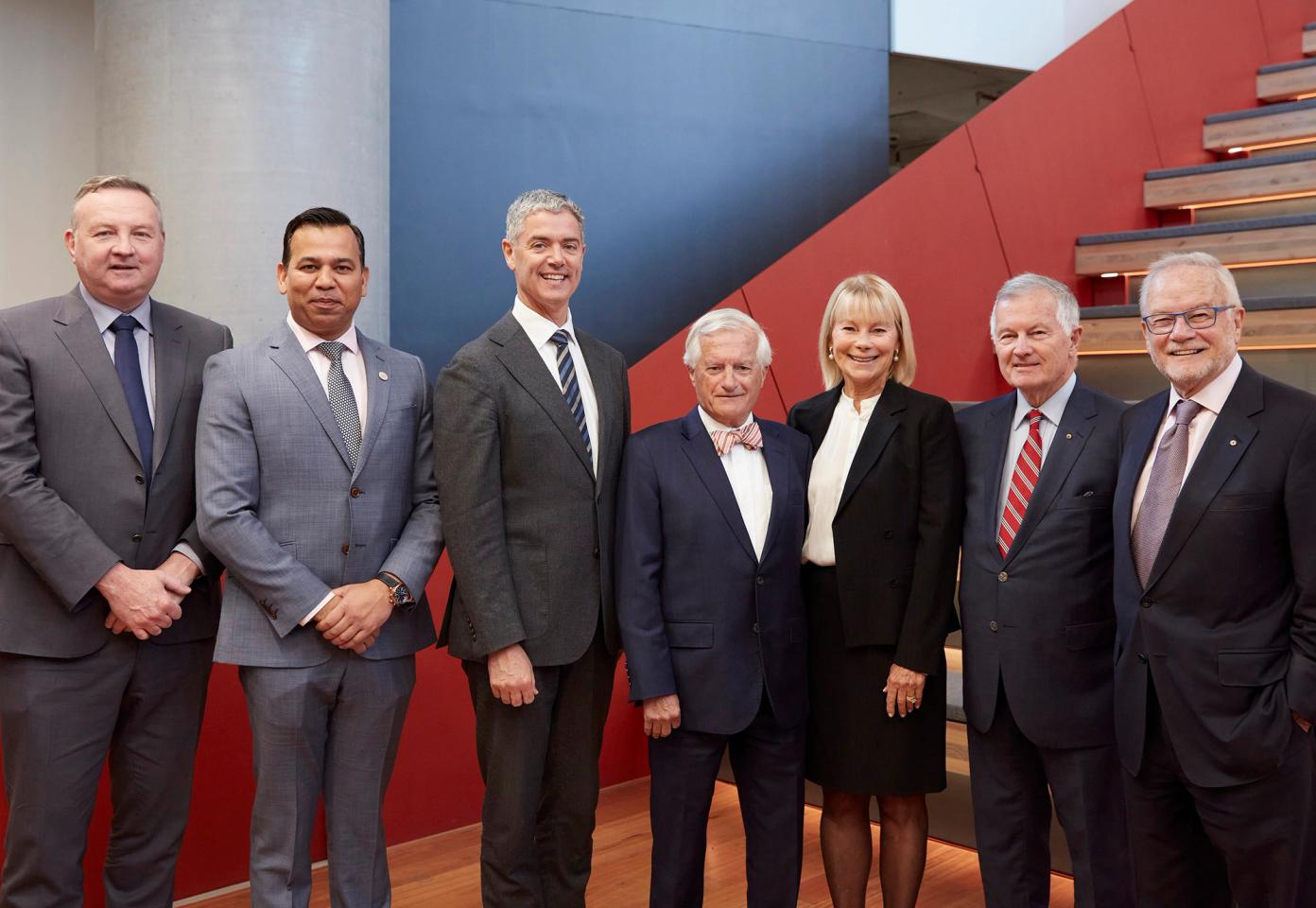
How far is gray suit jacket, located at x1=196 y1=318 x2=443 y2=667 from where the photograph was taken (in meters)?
2.16

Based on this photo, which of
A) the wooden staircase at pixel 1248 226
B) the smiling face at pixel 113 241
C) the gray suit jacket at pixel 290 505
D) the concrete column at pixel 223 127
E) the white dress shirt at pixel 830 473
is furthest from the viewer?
the wooden staircase at pixel 1248 226

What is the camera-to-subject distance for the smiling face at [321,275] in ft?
7.40

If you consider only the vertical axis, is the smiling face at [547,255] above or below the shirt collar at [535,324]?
above

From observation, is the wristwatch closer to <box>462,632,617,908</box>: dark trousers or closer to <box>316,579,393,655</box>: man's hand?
<box>316,579,393,655</box>: man's hand

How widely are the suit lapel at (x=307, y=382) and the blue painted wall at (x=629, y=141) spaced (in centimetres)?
223

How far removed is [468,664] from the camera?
2.40m

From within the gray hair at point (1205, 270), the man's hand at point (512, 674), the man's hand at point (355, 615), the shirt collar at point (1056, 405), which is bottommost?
the man's hand at point (512, 674)


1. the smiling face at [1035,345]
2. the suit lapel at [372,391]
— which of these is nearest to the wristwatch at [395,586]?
the suit lapel at [372,391]

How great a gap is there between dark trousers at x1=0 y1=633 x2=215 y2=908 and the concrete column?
162 centimetres

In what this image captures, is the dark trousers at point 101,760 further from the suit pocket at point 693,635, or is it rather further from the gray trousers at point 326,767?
the suit pocket at point 693,635

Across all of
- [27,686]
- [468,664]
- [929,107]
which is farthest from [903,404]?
[929,107]

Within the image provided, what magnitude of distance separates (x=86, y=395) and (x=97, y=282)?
0.23 metres

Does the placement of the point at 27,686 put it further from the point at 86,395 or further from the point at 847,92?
the point at 847,92

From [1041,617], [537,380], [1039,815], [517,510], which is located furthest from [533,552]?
[1039,815]
